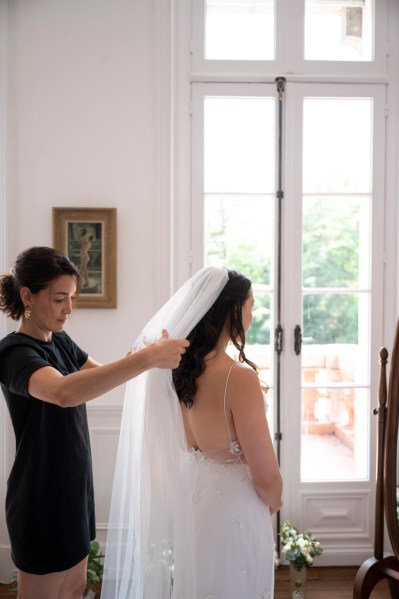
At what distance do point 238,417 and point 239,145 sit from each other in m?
2.14

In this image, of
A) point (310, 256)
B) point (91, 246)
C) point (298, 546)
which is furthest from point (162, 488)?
point (310, 256)

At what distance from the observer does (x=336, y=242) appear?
3.72 metres

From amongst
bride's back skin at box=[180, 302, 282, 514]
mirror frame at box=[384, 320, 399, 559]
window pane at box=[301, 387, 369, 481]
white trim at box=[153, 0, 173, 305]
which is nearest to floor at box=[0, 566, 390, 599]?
window pane at box=[301, 387, 369, 481]

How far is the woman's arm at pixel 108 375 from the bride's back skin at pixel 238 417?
0.23m

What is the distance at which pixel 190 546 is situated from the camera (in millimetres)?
1988

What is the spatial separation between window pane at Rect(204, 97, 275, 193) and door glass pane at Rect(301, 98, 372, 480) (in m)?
0.22

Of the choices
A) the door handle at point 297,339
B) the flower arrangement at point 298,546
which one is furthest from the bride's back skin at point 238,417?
the door handle at point 297,339

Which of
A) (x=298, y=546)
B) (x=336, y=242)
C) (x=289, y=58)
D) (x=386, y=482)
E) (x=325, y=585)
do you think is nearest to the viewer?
(x=386, y=482)

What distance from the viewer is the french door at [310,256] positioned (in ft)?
12.0

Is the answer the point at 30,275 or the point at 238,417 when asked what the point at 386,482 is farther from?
the point at 30,275

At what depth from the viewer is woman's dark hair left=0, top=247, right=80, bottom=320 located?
6.68ft

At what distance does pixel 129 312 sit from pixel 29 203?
81 centimetres

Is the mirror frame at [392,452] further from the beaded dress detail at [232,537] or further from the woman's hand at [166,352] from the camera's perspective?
the woman's hand at [166,352]

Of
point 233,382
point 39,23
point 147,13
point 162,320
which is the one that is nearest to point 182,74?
point 147,13
